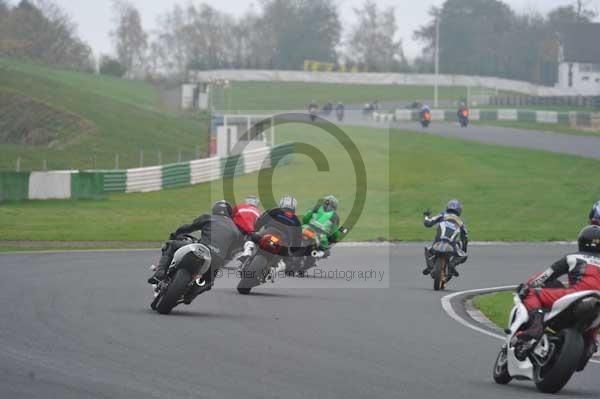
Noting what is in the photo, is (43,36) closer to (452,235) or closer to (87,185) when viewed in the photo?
(87,185)

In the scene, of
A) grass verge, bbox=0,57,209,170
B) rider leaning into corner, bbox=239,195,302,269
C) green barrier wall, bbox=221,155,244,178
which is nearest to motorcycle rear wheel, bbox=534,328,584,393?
rider leaning into corner, bbox=239,195,302,269

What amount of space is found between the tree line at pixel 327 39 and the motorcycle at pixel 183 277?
10060cm

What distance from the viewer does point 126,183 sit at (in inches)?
1388

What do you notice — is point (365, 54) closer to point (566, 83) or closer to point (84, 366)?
point (566, 83)

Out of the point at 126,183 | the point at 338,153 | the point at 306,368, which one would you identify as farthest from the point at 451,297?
the point at 338,153

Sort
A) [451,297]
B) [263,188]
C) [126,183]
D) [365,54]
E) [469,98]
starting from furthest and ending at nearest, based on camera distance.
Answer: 1. [365,54]
2. [469,98]
3. [263,188]
4. [126,183]
5. [451,297]

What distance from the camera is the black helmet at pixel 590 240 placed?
8.82 m

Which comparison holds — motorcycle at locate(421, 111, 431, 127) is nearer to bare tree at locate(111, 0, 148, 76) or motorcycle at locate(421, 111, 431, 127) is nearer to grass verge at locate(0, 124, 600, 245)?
grass verge at locate(0, 124, 600, 245)

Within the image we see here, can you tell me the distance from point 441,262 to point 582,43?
83849 mm

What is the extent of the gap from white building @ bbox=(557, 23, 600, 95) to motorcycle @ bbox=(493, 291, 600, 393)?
88134mm

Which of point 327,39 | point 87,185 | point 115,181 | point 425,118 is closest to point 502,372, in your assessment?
point 87,185

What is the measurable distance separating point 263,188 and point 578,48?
64.0 m

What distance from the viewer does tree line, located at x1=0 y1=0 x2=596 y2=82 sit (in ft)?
407

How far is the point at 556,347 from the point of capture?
8.41 m
